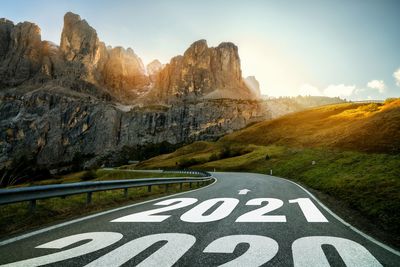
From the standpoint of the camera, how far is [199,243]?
5207 millimetres

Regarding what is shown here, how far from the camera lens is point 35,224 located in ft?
23.9

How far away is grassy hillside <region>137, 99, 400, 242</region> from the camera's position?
12248 mm

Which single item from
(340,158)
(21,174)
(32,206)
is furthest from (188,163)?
(32,206)

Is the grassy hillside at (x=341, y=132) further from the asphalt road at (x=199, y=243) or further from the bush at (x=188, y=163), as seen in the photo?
the asphalt road at (x=199, y=243)

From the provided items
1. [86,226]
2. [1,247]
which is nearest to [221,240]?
[86,226]

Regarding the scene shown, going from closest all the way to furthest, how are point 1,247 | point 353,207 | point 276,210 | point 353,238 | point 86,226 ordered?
point 1,247
point 353,238
point 86,226
point 276,210
point 353,207

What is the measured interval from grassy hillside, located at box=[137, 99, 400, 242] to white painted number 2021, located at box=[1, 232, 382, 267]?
3569 millimetres

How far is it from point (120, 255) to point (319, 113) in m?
128

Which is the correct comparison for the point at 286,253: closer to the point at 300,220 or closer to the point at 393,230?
the point at 300,220

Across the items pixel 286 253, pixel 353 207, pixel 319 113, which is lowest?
pixel 353 207

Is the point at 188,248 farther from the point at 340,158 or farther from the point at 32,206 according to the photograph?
the point at 340,158

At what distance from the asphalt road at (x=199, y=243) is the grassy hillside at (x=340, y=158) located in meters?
2.85

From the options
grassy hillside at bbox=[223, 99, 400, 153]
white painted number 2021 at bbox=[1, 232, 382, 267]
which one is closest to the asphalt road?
white painted number 2021 at bbox=[1, 232, 382, 267]

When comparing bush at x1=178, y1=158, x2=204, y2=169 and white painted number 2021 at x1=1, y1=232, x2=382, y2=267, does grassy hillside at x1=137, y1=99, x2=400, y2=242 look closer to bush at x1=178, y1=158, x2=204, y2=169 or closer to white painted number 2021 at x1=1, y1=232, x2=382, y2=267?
bush at x1=178, y1=158, x2=204, y2=169
